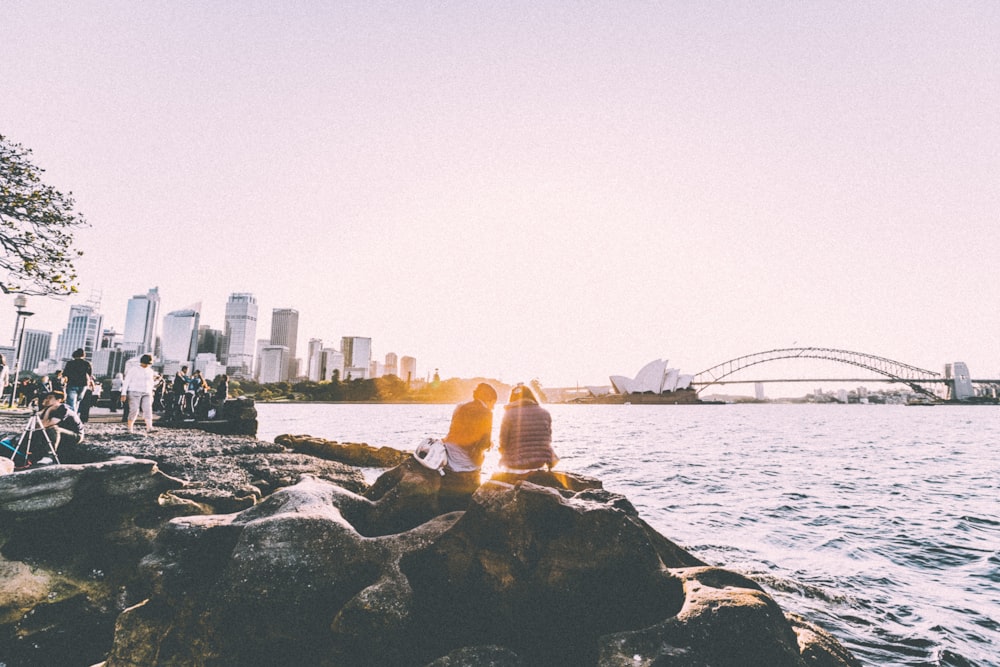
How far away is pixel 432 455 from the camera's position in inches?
243

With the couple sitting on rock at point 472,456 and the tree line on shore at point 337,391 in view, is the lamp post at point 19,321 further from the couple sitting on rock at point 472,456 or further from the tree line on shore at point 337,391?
the tree line on shore at point 337,391

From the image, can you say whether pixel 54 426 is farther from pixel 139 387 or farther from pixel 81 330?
pixel 81 330

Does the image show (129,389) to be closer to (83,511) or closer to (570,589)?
(83,511)

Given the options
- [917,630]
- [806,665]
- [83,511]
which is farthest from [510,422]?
[917,630]

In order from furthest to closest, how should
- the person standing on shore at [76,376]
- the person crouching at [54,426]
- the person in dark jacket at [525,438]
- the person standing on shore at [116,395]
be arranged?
the person standing on shore at [116,395] < the person standing on shore at [76,376] < the person crouching at [54,426] < the person in dark jacket at [525,438]

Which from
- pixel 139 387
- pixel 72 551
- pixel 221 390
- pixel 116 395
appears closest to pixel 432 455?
pixel 72 551

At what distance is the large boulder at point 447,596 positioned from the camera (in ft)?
11.8

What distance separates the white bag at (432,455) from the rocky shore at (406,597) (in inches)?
30.0

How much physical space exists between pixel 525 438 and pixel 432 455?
4.34 ft

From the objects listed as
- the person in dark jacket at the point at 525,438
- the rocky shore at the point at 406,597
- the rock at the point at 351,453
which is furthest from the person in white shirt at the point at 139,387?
the person in dark jacket at the point at 525,438

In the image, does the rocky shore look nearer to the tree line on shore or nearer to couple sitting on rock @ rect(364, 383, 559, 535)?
couple sitting on rock @ rect(364, 383, 559, 535)

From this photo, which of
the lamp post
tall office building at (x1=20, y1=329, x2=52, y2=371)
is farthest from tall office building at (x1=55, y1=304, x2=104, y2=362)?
the lamp post

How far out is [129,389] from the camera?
1435 cm

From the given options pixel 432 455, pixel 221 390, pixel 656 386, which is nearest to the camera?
pixel 432 455
